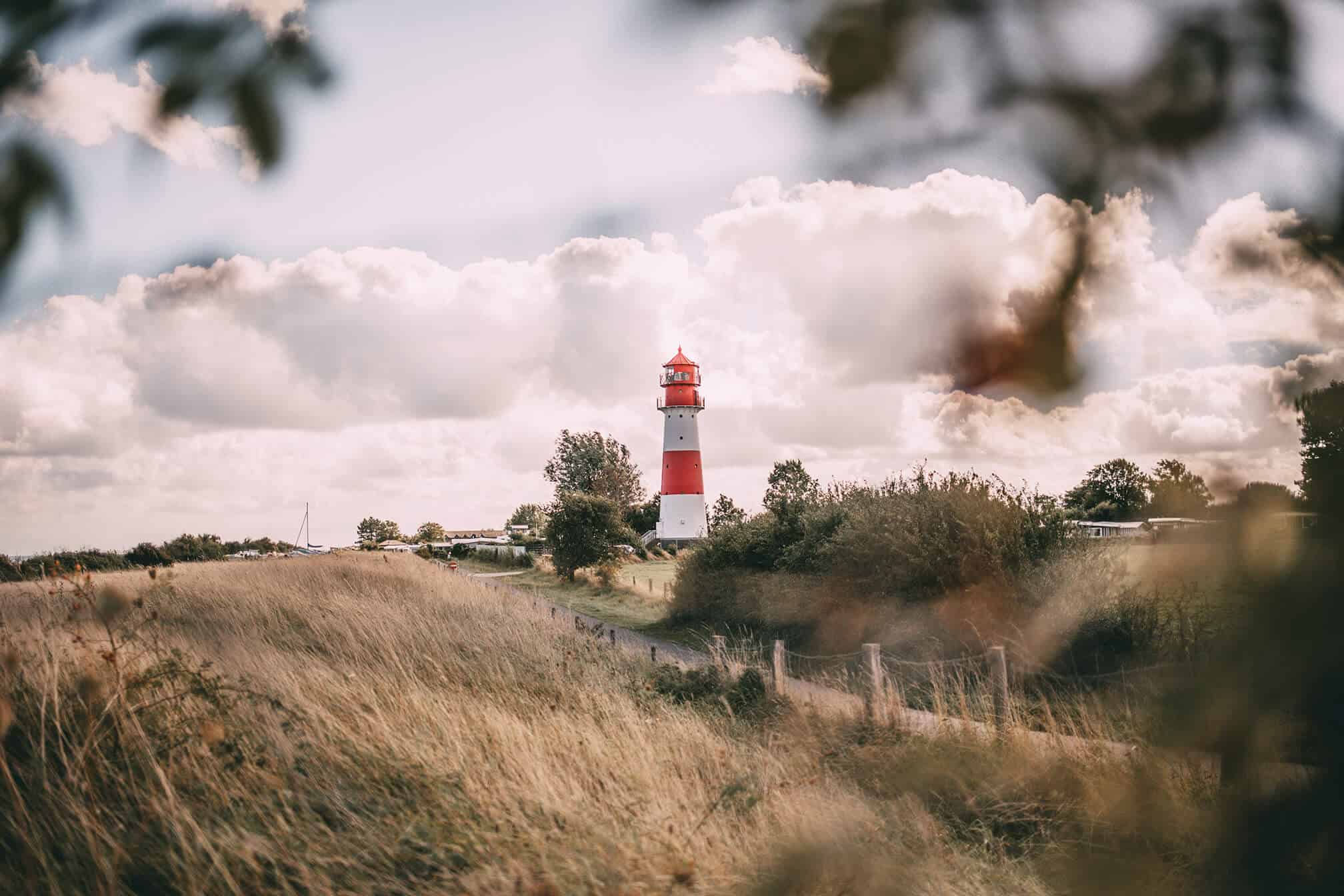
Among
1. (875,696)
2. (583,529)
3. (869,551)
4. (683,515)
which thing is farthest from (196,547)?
(875,696)

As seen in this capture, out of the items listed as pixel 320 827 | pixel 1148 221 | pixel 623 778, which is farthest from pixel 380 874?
pixel 1148 221

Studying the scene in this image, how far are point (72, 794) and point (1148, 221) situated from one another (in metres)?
4.49

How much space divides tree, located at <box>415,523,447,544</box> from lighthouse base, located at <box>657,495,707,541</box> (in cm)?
2848

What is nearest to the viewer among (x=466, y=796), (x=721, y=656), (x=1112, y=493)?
(x=1112, y=493)

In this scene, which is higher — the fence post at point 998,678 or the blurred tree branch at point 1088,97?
the blurred tree branch at point 1088,97

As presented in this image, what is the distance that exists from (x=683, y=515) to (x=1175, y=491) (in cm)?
4766

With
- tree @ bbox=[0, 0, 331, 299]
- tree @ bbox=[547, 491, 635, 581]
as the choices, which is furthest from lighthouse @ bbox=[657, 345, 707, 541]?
tree @ bbox=[0, 0, 331, 299]

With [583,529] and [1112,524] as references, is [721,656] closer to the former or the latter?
[1112,524]

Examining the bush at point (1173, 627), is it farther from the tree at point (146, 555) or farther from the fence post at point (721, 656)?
the tree at point (146, 555)

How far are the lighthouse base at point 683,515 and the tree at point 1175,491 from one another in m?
46.9

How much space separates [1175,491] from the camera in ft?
2.02

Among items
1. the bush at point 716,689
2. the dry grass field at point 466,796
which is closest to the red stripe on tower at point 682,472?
the bush at point 716,689

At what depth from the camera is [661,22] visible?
1.01m

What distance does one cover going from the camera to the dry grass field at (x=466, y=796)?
987mm
